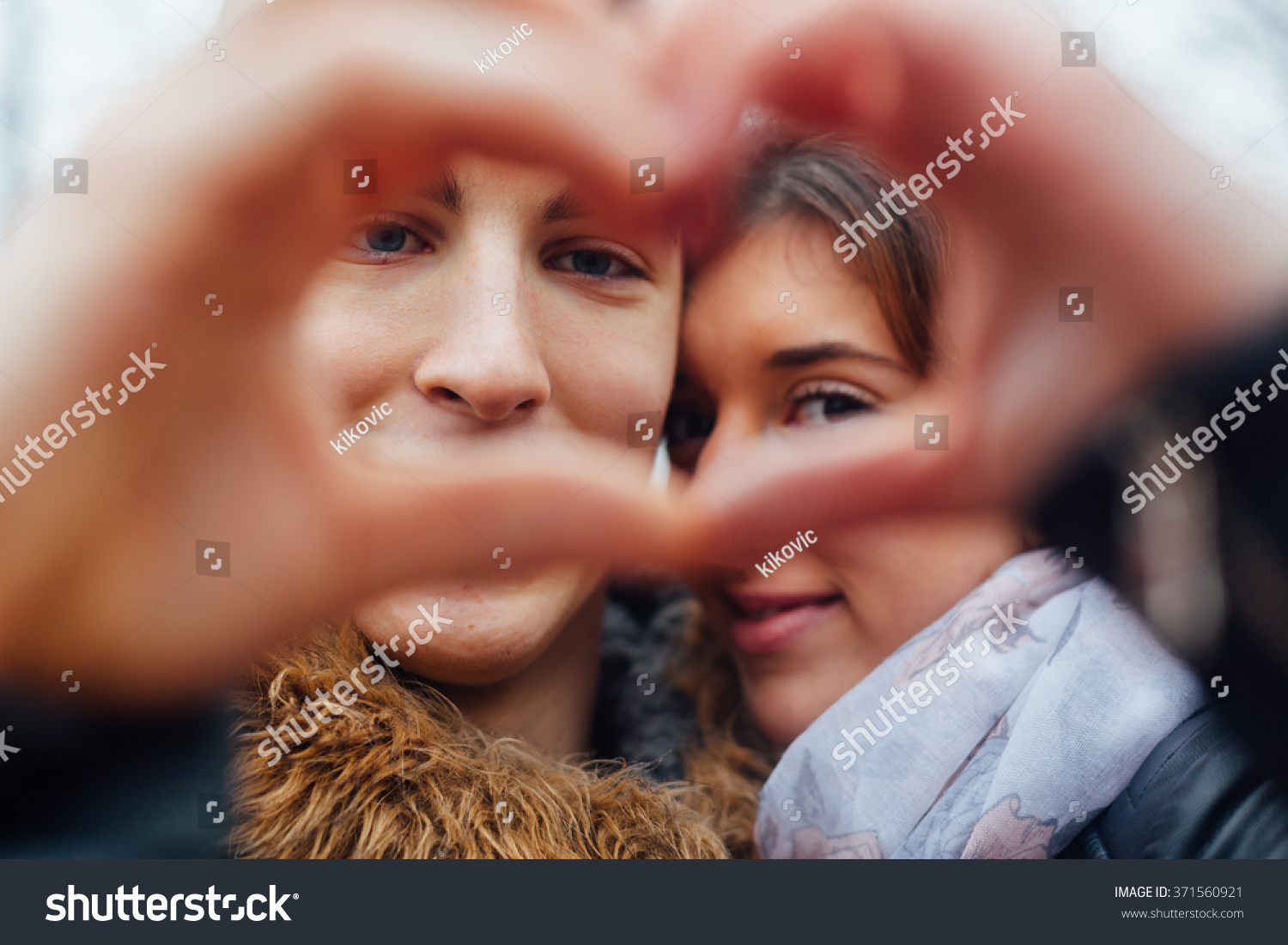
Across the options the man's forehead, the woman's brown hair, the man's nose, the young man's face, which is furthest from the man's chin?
the man's forehead

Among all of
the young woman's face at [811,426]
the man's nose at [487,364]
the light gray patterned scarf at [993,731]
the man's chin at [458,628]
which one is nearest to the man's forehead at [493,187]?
the man's nose at [487,364]

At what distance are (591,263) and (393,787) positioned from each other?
24.9 inches

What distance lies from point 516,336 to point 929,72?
1.91 ft

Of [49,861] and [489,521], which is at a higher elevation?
[489,521]

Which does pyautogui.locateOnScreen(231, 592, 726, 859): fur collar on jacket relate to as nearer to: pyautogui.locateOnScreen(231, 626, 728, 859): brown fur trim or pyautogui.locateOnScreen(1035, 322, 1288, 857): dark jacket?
pyautogui.locateOnScreen(231, 626, 728, 859): brown fur trim

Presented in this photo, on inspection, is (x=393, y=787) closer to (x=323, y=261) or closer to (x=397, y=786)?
(x=397, y=786)

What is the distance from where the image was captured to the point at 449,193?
36.5 inches

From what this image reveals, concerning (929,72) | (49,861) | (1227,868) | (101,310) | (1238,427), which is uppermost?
(929,72)

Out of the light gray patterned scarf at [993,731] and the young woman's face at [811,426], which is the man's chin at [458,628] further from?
the light gray patterned scarf at [993,731]

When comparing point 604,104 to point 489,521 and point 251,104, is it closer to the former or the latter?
point 251,104

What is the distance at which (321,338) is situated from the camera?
927 mm

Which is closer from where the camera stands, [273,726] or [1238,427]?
[273,726]

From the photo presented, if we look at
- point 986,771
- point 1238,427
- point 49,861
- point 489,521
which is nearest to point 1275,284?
point 1238,427

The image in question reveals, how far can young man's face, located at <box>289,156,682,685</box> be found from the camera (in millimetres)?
917
